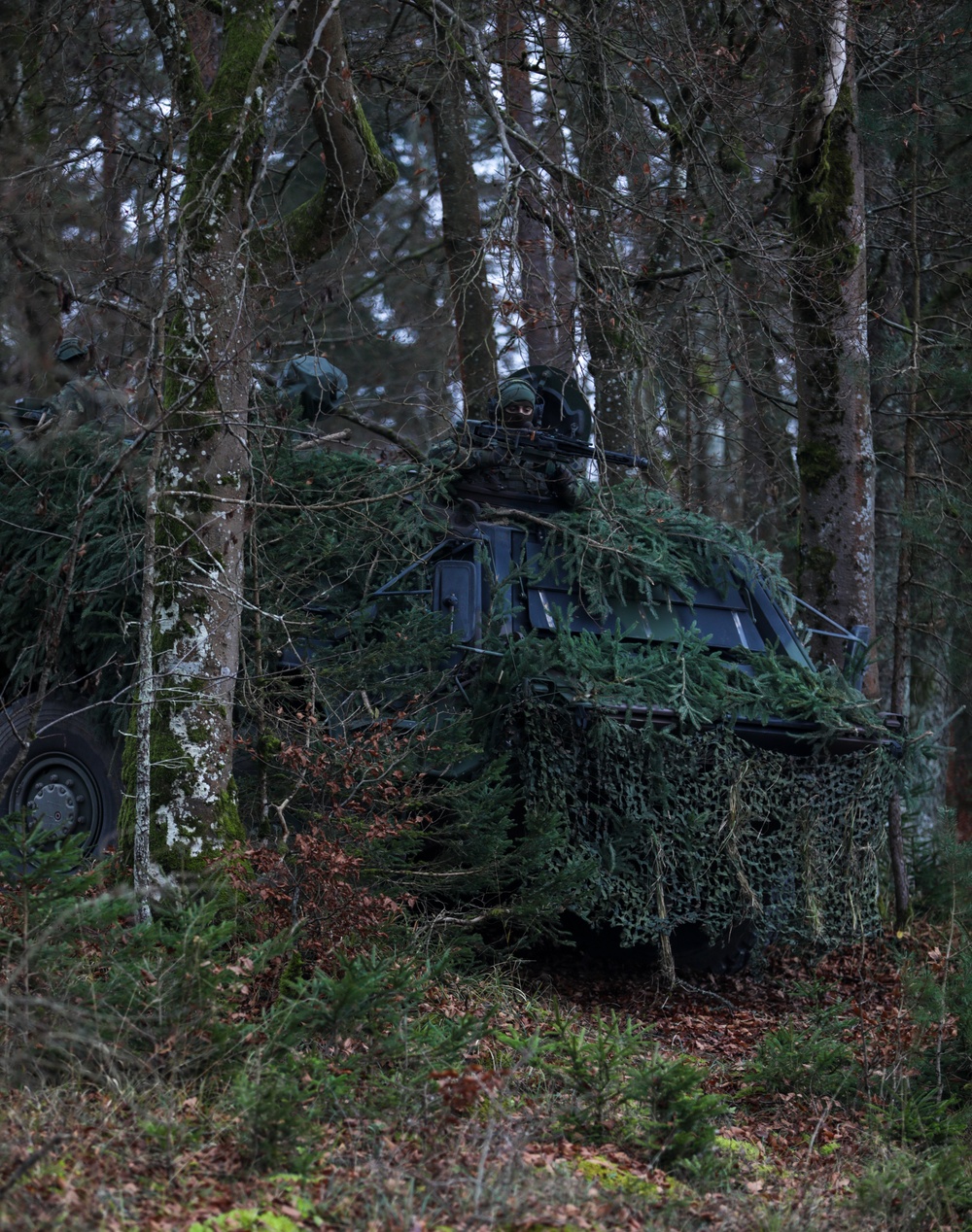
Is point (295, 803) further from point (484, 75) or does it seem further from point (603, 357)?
point (603, 357)

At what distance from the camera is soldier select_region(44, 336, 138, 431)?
8320mm

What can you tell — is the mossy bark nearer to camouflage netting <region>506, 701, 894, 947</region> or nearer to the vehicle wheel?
camouflage netting <region>506, 701, 894, 947</region>

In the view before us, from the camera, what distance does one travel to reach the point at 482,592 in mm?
7496

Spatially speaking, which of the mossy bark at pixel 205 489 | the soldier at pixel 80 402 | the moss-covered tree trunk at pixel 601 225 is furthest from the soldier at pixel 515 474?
the soldier at pixel 80 402

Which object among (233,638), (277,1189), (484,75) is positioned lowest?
(277,1189)

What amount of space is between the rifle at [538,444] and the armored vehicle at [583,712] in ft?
0.07

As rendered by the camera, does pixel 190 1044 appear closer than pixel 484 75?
Yes

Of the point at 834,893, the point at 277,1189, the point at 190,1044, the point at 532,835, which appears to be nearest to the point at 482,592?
the point at 532,835

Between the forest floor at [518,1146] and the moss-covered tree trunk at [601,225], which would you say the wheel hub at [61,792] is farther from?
the moss-covered tree trunk at [601,225]

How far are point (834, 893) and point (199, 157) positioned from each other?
522cm

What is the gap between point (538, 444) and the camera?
8.16m

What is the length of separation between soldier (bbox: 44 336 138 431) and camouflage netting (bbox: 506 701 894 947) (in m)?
3.67

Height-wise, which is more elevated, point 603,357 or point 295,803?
point 603,357

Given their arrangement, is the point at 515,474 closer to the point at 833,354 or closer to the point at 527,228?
the point at 833,354
